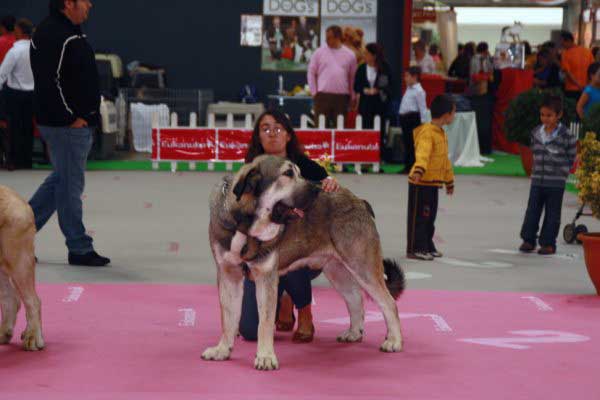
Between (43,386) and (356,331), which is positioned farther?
(356,331)

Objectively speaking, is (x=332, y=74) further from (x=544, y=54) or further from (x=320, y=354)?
(x=320, y=354)

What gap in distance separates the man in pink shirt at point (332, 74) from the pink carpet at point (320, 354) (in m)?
8.28

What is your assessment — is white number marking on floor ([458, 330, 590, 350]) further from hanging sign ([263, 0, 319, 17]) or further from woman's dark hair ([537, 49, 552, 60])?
hanging sign ([263, 0, 319, 17])

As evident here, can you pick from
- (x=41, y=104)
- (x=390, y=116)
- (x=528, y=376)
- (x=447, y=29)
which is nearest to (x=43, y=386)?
(x=528, y=376)

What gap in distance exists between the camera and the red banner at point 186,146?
15312 mm

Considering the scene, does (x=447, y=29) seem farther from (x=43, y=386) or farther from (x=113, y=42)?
(x=43, y=386)

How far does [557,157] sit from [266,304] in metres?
4.38

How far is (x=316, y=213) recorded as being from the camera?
532 cm

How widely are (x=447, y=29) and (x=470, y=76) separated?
4.98 m

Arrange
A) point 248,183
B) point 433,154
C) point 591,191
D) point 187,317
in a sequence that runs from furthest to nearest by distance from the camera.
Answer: point 433,154
point 591,191
point 187,317
point 248,183

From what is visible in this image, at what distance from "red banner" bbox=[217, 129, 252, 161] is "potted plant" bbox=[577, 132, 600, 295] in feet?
26.9

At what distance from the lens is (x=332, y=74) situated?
14.9 meters

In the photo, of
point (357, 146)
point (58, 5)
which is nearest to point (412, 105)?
point (357, 146)

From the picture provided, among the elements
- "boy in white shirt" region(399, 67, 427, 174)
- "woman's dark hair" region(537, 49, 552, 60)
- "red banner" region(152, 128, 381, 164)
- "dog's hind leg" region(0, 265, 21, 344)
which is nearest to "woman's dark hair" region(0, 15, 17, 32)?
"red banner" region(152, 128, 381, 164)
